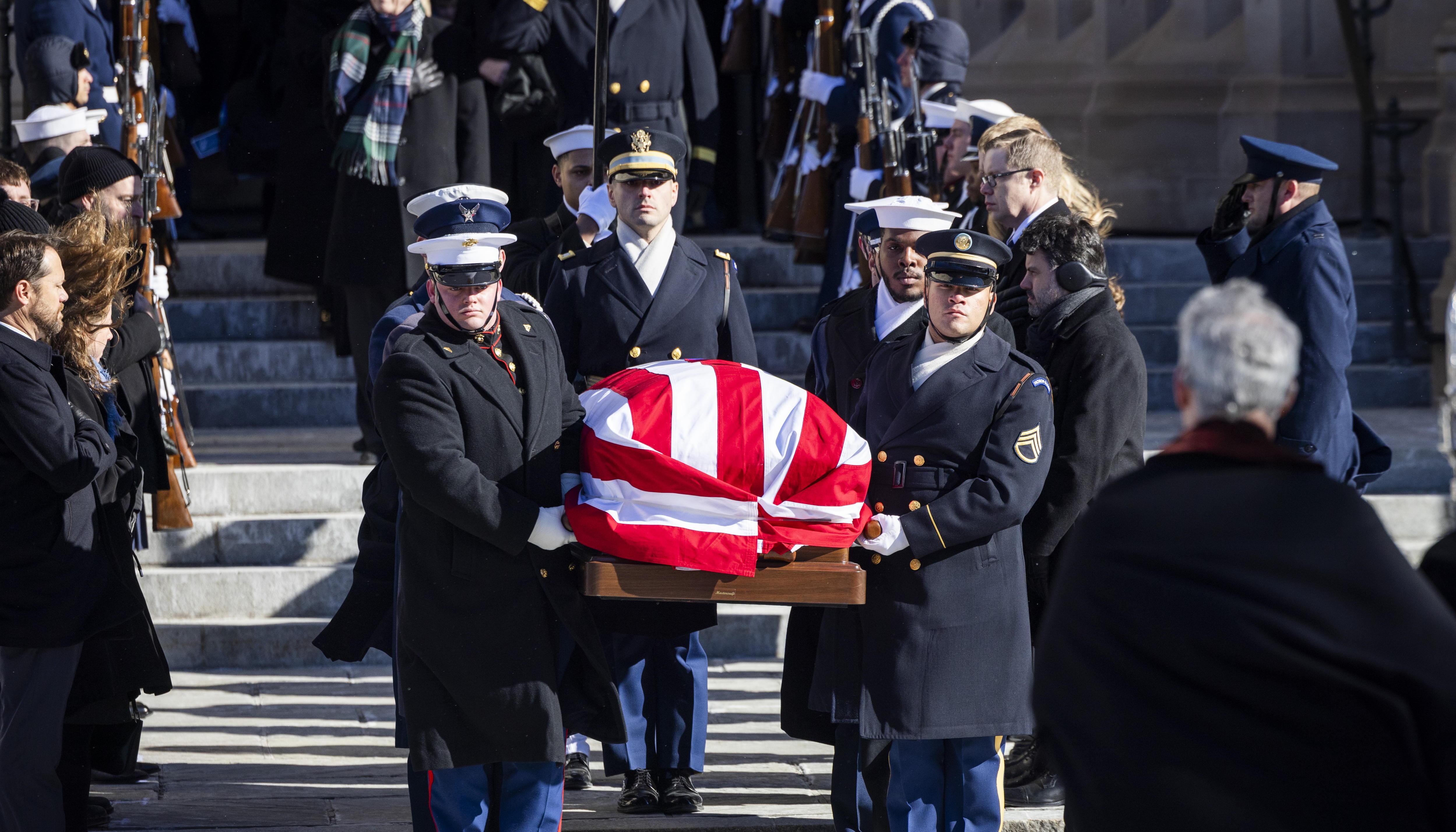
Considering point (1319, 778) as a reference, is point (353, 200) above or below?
above

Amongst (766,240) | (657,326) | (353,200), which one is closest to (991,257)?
(657,326)

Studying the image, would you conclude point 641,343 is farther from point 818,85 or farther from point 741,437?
point 818,85

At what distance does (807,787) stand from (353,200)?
3584 mm

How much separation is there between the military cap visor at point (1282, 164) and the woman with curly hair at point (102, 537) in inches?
140

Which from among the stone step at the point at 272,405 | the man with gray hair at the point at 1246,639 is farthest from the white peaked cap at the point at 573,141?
the man with gray hair at the point at 1246,639

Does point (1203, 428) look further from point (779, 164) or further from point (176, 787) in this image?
point (779, 164)

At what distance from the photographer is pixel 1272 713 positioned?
2490 millimetres

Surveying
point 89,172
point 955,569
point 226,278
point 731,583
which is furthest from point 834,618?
point 226,278

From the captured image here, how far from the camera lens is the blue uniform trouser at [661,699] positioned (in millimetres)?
5234

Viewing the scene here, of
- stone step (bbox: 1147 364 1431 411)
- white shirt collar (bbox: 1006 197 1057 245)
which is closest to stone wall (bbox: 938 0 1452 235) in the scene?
stone step (bbox: 1147 364 1431 411)

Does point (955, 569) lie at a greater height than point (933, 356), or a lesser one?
lesser

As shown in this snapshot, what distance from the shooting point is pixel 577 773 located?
18.3ft

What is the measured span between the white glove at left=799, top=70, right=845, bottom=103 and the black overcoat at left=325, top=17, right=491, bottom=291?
1.78 m

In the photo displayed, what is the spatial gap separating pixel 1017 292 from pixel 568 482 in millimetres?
1657
